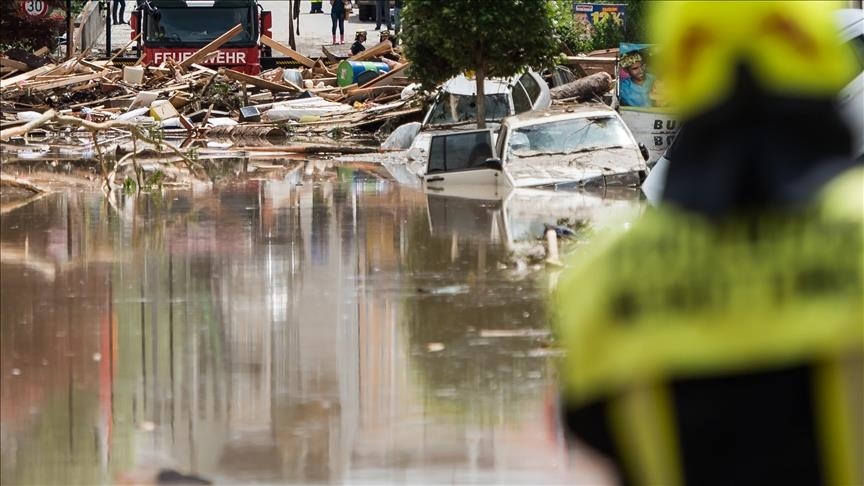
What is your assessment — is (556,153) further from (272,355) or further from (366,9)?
(366,9)

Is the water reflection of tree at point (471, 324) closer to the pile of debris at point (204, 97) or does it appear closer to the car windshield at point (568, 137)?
the car windshield at point (568, 137)

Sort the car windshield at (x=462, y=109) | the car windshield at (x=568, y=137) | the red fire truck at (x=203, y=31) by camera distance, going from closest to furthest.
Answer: the car windshield at (x=568, y=137) < the car windshield at (x=462, y=109) < the red fire truck at (x=203, y=31)

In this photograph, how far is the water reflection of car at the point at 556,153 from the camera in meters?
19.1

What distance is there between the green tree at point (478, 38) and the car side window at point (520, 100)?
1.05 meters

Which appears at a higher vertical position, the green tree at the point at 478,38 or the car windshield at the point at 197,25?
the car windshield at the point at 197,25

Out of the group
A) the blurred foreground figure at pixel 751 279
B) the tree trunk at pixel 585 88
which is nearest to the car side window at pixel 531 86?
the tree trunk at pixel 585 88

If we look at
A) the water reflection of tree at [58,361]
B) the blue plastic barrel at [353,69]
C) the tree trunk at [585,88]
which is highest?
the blue plastic barrel at [353,69]

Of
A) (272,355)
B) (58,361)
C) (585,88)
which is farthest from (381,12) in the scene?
(58,361)

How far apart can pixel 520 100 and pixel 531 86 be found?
0.45 m

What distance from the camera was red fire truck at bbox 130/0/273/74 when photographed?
127ft

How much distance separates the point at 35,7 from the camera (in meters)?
39.4

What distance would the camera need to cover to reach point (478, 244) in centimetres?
1451

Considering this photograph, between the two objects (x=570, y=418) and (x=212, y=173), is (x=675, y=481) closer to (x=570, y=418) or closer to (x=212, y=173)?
(x=570, y=418)

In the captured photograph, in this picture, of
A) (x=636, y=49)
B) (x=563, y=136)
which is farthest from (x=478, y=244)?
(x=636, y=49)
